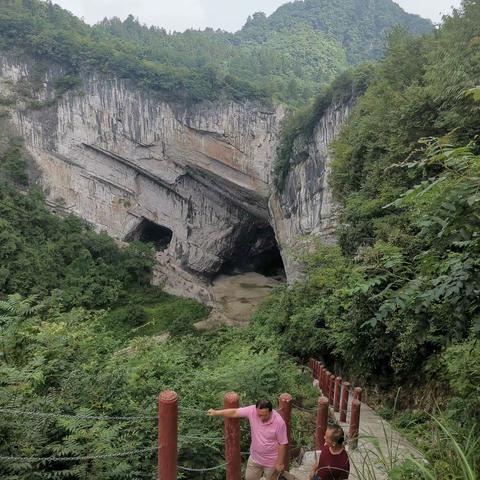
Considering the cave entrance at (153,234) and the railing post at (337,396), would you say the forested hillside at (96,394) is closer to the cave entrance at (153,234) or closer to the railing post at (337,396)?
the railing post at (337,396)

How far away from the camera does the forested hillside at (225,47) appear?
3019cm

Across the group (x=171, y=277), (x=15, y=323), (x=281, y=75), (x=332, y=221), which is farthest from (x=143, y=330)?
(x=281, y=75)

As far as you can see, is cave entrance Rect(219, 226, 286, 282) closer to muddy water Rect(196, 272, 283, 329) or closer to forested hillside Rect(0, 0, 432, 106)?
muddy water Rect(196, 272, 283, 329)

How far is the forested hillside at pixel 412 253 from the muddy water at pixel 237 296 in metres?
11.0

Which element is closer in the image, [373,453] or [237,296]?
[373,453]

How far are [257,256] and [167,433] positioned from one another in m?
33.6

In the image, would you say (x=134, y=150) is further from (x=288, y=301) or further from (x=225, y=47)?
(x=225, y=47)

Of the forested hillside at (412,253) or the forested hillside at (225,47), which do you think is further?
the forested hillside at (225,47)

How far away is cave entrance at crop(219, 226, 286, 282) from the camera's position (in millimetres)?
34375

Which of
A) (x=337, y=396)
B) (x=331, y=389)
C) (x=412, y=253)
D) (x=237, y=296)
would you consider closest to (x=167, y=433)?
(x=337, y=396)

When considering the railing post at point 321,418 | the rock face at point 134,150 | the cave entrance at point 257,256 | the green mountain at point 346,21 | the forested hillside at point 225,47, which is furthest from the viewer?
the green mountain at point 346,21

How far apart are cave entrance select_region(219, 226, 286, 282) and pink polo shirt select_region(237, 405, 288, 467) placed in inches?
1217

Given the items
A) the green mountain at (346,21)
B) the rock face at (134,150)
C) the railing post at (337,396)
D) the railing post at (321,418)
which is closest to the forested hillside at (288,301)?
the railing post at (337,396)

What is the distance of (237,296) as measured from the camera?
30.7 meters
